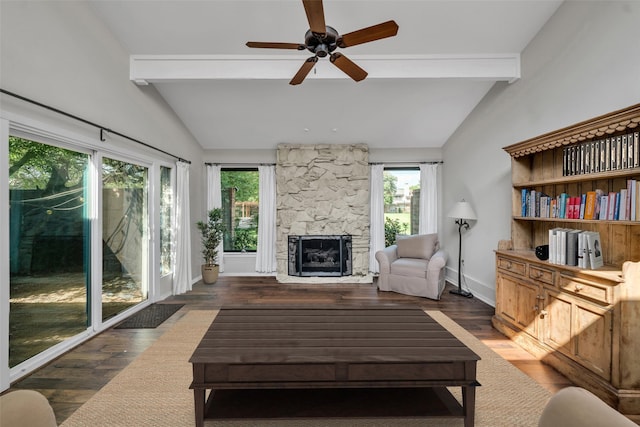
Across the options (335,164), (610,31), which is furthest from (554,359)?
(335,164)

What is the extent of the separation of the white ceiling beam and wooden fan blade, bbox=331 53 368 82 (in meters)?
0.91

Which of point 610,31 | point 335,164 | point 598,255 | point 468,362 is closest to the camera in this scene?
point 468,362

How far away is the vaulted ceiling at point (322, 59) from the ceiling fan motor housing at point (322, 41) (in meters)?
0.96

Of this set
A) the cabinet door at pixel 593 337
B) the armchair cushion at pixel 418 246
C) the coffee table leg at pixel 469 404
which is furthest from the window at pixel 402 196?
the coffee table leg at pixel 469 404

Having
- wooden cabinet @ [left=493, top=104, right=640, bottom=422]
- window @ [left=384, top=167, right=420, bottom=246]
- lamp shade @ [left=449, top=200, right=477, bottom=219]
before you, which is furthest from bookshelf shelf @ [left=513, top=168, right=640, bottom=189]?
window @ [left=384, top=167, right=420, bottom=246]

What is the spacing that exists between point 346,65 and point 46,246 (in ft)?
9.71

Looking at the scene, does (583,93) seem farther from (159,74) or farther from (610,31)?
(159,74)

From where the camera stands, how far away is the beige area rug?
6.16 ft

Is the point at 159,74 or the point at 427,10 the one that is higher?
the point at 427,10

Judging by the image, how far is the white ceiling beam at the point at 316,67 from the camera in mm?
3613

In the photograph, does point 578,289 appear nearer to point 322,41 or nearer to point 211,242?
point 322,41

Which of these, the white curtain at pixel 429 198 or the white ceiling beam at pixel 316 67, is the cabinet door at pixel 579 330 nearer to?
the white ceiling beam at pixel 316 67

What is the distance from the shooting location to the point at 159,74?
11.9 ft

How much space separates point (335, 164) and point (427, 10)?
10.0 ft
